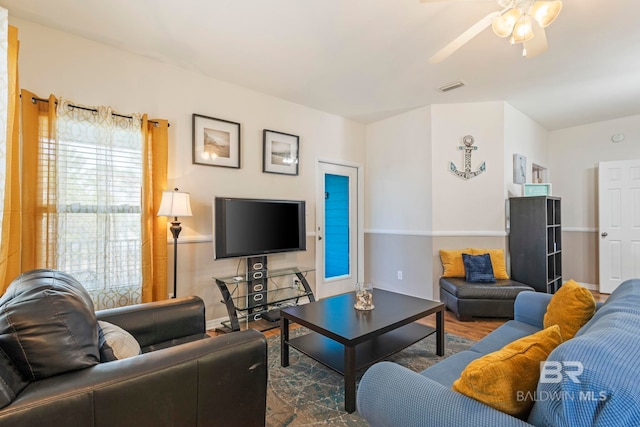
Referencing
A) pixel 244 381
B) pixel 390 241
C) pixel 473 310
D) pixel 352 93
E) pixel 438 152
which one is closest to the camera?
pixel 244 381

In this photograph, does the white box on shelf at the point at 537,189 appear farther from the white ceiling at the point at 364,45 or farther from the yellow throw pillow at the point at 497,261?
the white ceiling at the point at 364,45

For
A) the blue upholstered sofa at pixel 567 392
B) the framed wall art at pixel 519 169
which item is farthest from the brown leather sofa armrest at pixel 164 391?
the framed wall art at pixel 519 169

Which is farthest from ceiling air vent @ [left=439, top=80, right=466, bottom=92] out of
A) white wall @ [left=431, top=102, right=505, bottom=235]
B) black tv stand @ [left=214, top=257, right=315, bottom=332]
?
black tv stand @ [left=214, top=257, right=315, bottom=332]

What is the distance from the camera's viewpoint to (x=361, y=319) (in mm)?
2145

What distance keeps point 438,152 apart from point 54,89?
156 inches

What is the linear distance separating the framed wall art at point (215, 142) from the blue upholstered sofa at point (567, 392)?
2.68 meters

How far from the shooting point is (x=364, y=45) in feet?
8.54

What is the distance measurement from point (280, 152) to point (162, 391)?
3.00 metres

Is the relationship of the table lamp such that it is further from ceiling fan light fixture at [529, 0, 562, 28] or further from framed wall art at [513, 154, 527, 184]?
framed wall art at [513, 154, 527, 184]

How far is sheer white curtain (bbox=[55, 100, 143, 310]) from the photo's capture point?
2.36 metres

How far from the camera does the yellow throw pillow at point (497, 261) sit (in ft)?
12.3

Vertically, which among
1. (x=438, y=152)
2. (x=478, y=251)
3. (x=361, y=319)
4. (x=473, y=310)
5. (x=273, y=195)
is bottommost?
(x=473, y=310)

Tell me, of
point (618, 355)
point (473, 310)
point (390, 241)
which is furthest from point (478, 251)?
point (618, 355)

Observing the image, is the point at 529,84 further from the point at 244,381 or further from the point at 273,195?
the point at 244,381
